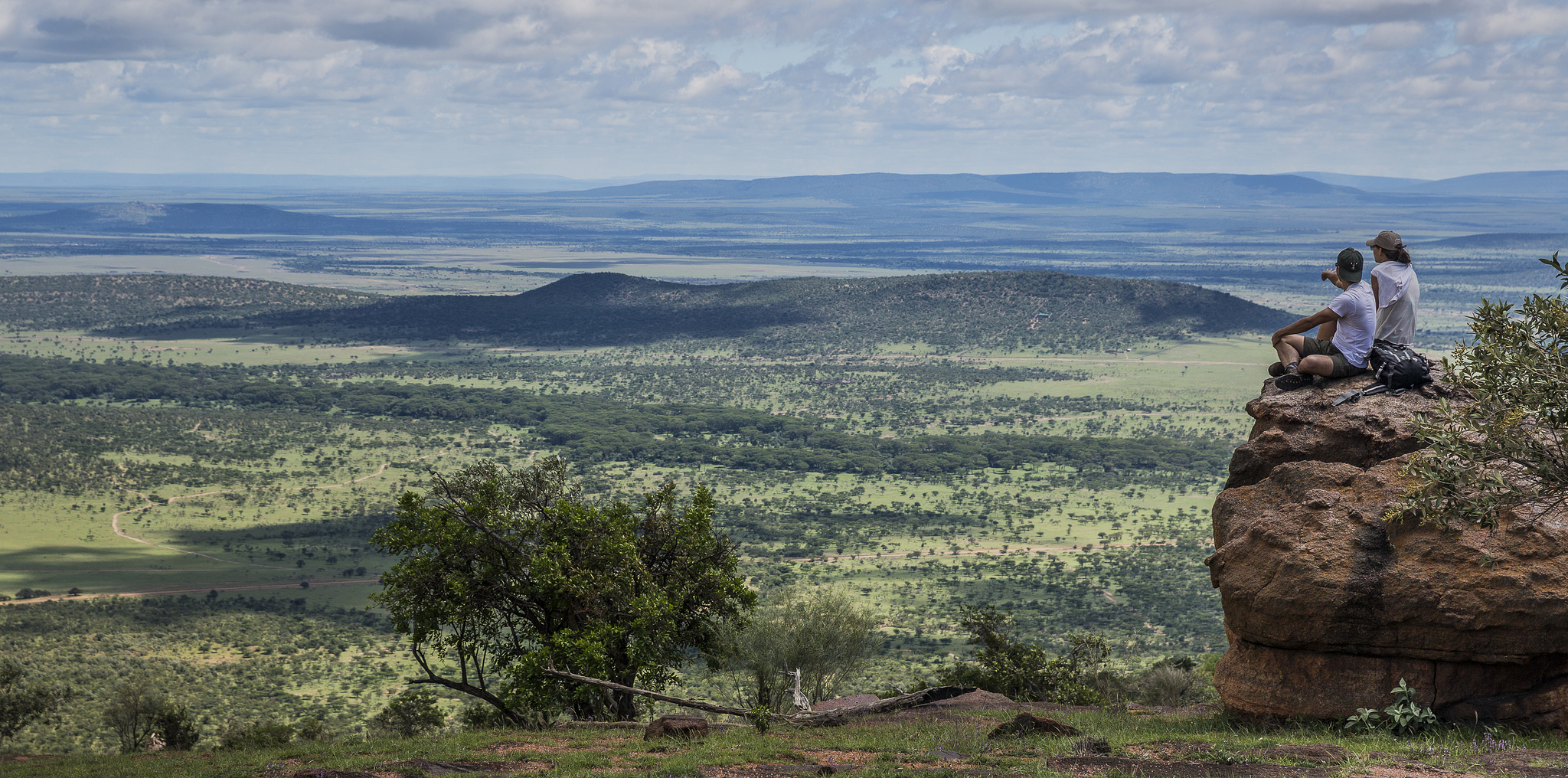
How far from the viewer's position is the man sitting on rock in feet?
50.8

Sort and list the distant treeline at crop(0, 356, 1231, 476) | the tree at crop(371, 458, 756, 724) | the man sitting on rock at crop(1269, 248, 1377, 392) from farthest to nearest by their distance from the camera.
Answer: the distant treeline at crop(0, 356, 1231, 476) < the tree at crop(371, 458, 756, 724) < the man sitting on rock at crop(1269, 248, 1377, 392)

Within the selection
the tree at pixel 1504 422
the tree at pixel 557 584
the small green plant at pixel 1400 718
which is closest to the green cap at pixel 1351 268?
the tree at pixel 1504 422

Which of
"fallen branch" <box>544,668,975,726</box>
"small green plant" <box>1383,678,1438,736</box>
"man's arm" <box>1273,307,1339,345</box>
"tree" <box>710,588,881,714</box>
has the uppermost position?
"man's arm" <box>1273,307,1339,345</box>

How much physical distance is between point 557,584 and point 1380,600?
13128 mm

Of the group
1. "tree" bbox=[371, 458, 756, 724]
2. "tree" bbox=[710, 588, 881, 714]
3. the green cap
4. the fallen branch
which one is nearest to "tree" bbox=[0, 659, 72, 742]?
"tree" bbox=[371, 458, 756, 724]

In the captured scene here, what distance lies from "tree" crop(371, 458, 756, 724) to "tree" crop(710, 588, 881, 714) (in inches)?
65.3

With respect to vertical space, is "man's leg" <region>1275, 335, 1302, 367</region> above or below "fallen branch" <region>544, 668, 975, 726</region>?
above

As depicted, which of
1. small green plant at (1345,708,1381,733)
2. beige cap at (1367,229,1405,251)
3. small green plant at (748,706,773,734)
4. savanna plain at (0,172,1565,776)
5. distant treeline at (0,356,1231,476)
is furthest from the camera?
distant treeline at (0,356,1231,476)

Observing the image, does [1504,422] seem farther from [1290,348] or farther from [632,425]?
[632,425]

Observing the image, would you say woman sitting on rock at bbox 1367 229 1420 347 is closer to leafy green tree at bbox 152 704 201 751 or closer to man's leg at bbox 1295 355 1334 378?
man's leg at bbox 1295 355 1334 378

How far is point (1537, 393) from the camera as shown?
11.3m

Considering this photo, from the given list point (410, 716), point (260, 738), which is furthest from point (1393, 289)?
point (410, 716)

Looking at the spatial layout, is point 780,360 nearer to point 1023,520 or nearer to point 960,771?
point 1023,520

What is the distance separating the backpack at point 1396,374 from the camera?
51.3 feet
